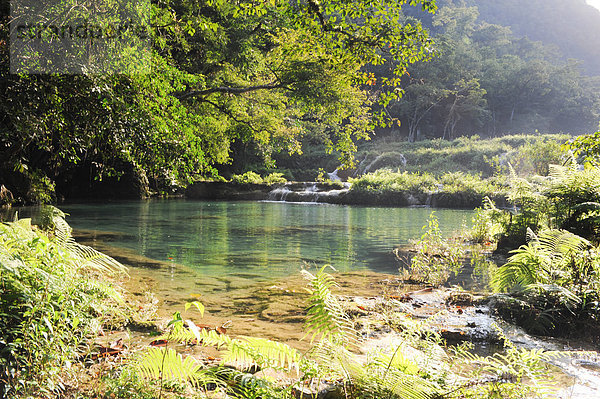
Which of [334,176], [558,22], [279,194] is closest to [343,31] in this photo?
[279,194]

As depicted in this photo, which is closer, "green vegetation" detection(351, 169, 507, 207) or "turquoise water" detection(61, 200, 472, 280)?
"turquoise water" detection(61, 200, 472, 280)

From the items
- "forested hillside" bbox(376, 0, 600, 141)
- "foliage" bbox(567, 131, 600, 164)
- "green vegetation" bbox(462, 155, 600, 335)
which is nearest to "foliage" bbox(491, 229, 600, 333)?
"green vegetation" bbox(462, 155, 600, 335)

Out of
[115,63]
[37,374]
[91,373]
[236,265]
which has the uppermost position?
[115,63]

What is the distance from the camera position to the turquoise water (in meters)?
8.60

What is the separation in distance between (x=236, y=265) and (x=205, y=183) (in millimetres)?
23512

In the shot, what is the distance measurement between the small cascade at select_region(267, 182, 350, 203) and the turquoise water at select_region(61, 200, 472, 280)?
11044 millimetres

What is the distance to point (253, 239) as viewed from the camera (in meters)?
12.2

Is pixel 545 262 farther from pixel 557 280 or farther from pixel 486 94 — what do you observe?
pixel 486 94

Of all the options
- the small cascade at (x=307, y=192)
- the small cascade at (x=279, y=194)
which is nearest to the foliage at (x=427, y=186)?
the small cascade at (x=307, y=192)

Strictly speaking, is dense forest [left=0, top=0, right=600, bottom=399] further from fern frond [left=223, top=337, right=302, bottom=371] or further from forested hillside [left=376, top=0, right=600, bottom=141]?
forested hillside [left=376, top=0, right=600, bottom=141]

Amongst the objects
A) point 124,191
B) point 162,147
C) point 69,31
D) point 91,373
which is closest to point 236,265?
point 162,147

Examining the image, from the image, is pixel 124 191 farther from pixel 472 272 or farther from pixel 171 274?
pixel 472 272

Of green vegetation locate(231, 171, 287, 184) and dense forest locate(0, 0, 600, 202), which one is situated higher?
dense forest locate(0, 0, 600, 202)

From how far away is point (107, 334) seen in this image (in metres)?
3.54
